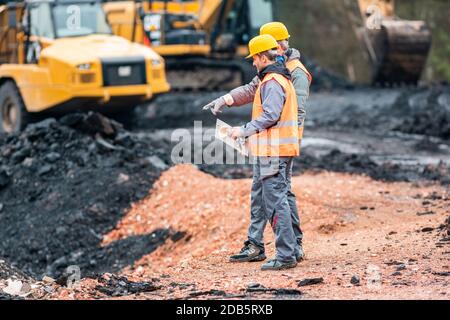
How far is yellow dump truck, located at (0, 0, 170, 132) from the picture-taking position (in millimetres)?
19766

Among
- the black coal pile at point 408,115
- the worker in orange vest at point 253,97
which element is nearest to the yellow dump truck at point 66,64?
the black coal pile at point 408,115

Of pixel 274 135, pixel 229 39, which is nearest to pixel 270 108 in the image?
pixel 274 135

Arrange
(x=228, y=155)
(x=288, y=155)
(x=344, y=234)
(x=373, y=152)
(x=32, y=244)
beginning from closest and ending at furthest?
(x=288, y=155) < (x=344, y=234) < (x=32, y=244) < (x=228, y=155) < (x=373, y=152)

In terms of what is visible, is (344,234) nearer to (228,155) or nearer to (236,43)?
(228,155)

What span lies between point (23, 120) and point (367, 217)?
9.94 metres

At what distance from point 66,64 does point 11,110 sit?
220 centimetres

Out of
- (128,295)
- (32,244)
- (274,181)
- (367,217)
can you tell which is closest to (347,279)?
(274,181)

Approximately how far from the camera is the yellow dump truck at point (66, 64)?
19766mm

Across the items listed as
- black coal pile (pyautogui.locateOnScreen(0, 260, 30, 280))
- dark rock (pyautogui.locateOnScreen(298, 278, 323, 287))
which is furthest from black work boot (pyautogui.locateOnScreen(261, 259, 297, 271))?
black coal pile (pyautogui.locateOnScreen(0, 260, 30, 280))

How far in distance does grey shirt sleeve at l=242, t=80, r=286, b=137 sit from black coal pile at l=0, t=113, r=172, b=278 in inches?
163

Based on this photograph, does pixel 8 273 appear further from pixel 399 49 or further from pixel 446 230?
pixel 399 49

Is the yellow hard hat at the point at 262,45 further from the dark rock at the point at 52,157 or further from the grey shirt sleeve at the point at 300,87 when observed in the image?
the dark rock at the point at 52,157

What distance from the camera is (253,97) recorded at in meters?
9.80

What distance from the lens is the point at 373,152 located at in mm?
19688
